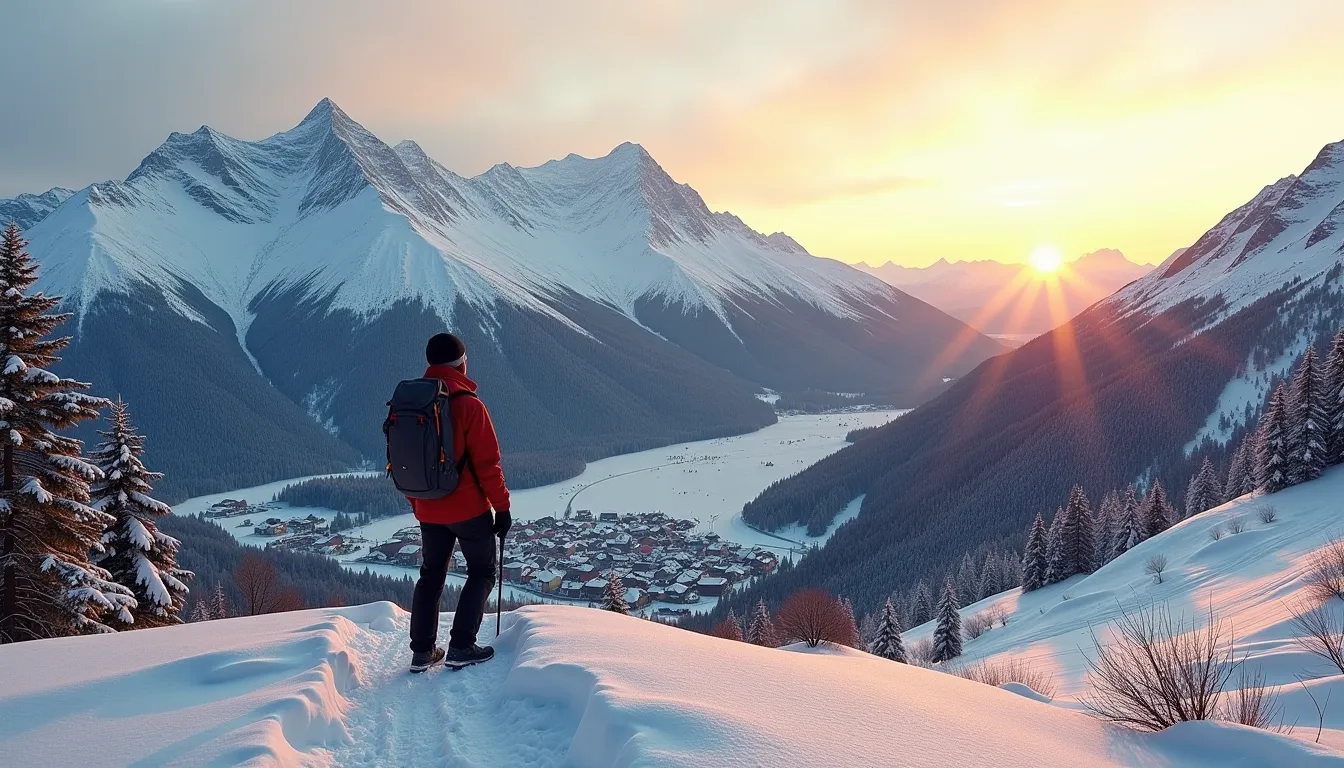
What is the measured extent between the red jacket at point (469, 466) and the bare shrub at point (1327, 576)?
468 inches

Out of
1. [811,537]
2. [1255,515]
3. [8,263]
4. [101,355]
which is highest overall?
[101,355]

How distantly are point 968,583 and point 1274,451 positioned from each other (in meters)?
27.0

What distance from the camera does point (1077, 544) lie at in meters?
32.4

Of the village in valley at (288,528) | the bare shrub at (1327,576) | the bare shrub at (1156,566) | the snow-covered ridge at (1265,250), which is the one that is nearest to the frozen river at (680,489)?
the village in valley at (288,528)

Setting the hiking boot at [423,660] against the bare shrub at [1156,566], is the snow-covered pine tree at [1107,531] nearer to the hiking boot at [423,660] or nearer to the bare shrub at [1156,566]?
the bare shrub at [1156,566]

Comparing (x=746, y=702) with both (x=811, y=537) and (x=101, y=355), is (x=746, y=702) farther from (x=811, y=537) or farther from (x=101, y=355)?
(x=101, y=355)

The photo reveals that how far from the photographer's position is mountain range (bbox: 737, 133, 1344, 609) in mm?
72812

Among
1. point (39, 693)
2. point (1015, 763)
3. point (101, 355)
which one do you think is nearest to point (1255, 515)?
point (1015, 763)

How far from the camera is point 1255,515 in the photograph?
21.0 meters

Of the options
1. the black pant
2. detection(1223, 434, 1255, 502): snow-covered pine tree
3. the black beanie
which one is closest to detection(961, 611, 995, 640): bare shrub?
detection(1223, 434, 1255, 502): snow-covered pine tree

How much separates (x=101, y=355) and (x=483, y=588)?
710 feet

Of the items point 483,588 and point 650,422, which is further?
point 650,422

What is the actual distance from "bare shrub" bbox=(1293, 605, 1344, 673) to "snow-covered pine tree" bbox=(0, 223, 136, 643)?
1619 cm

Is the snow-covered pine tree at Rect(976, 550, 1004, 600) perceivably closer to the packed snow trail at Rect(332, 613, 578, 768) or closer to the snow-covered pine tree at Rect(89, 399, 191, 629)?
the snow-covered pine tree at Rect(89, 399, 191, 629)
